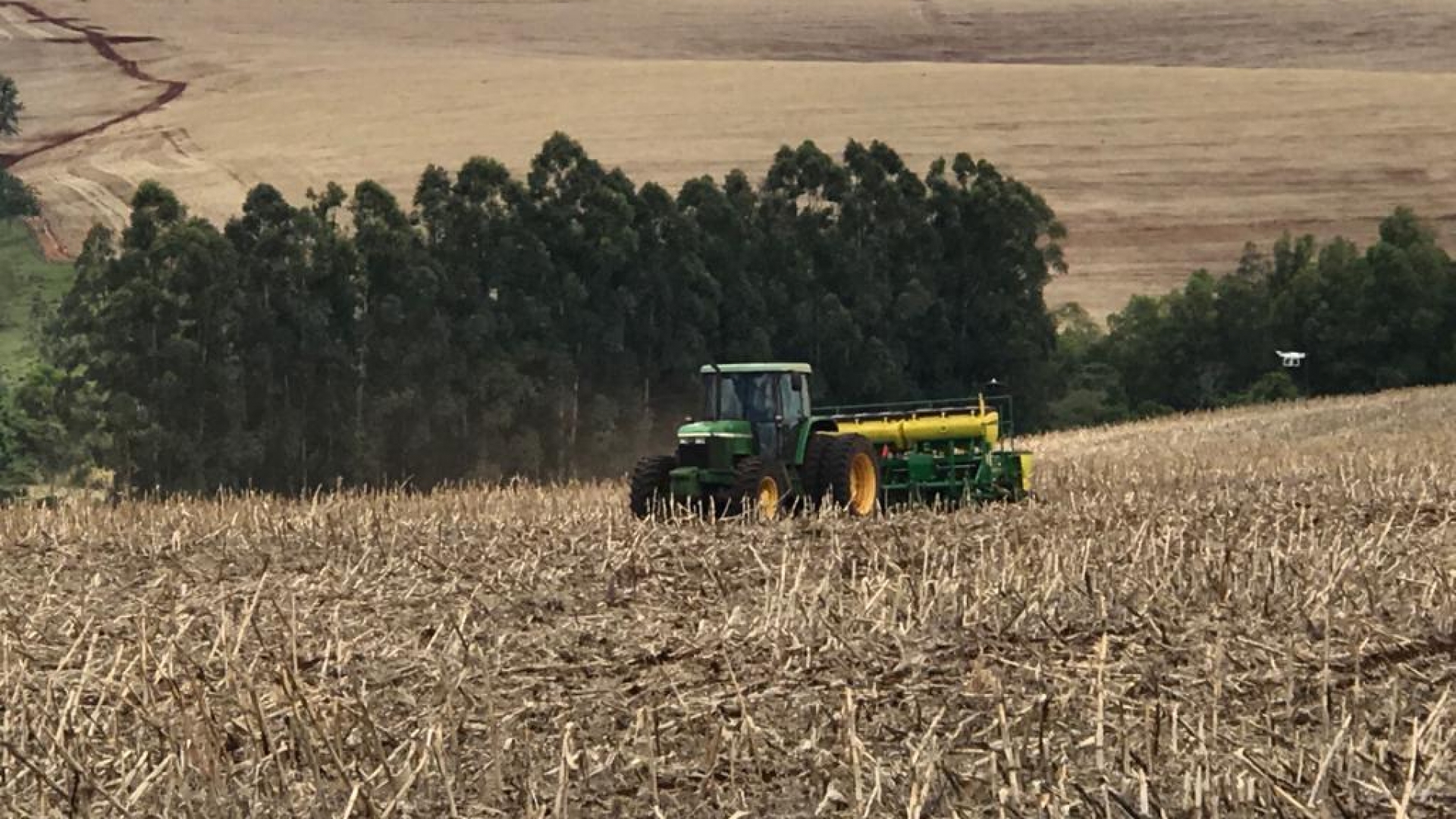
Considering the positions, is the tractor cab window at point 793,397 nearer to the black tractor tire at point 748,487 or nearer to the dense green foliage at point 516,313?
the black tractor tire at point 748,487

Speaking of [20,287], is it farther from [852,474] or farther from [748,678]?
[748,678]

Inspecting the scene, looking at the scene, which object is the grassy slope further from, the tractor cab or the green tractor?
the tractor cab

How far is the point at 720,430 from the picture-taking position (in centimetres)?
2016

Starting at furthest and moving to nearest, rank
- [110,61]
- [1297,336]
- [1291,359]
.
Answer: [110,61]
[1297,336]
[1291,359]

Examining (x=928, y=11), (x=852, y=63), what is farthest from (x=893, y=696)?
(x=928, y=11)

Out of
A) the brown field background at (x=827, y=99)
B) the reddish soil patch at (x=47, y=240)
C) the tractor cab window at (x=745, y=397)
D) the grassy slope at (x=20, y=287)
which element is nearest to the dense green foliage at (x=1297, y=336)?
the brown field background at (x=827, y=99)

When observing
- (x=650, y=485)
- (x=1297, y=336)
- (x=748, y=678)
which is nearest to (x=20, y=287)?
(x=1297, y=336)

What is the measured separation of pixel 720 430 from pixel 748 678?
35.5ft

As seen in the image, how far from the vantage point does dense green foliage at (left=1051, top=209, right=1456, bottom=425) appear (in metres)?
61.8

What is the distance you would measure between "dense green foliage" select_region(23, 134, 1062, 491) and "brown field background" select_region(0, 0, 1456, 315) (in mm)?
23512

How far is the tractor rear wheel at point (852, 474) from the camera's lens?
65.5 feet

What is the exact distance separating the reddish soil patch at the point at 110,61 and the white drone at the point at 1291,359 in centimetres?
5905

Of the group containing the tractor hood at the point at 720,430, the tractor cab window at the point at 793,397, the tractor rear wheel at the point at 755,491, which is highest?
the tractor cab window at the point at 793,397

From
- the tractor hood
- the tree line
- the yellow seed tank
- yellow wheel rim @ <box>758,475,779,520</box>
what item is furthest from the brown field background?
yellow wheel rim @ <box>758,475,779,520</box>
